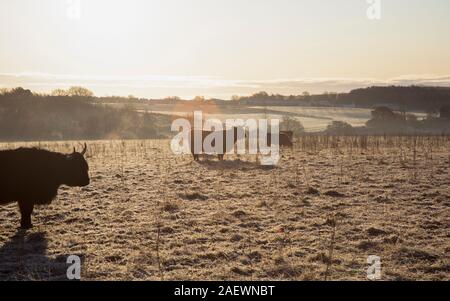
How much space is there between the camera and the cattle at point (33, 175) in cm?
828

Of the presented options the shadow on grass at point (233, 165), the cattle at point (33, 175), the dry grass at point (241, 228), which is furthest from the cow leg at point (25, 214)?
the shadow on grass at point (233, 165)

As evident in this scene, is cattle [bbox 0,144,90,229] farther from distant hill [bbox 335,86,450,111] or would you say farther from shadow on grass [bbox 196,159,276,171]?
distant hill [bbox 335,86,450,111]

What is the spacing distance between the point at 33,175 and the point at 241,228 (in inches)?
181

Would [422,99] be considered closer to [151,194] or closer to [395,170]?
[395,170]

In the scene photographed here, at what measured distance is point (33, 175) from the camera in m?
8.60

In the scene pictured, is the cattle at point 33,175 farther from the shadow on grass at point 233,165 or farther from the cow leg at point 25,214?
the shadow on grass at point 233,165

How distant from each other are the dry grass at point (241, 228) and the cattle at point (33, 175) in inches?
24.3

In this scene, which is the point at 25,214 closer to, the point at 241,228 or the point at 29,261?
the point at 29,261

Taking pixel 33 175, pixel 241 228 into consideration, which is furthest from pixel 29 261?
pixel 241 228

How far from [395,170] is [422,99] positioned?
320 feet

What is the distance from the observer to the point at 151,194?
1212 centimetres

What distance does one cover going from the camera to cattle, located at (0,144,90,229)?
828 centimetres

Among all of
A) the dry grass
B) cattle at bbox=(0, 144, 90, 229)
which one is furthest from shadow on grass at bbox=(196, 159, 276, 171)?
cattle at bbox=(0, 144, 90, 229)
